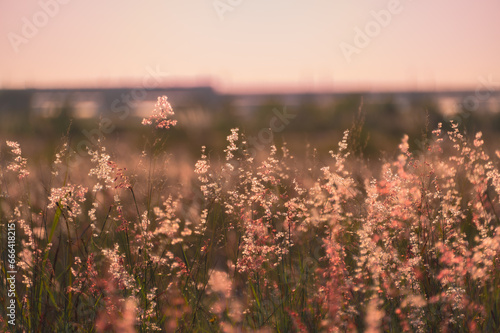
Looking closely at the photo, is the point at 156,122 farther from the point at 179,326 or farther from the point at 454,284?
the point at 454,284

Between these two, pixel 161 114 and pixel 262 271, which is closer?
pixel 161 114

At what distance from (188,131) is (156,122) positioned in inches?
568

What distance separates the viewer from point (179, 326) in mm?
2424

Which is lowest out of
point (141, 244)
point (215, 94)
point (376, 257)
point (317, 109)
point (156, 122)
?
point (376, 257)

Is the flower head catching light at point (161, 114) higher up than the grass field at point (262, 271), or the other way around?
the flower head catching light at point (161, 114)

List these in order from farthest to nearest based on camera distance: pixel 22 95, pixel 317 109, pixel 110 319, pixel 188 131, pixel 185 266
A: pixel 22 95, pixel 317 109, pixel 188 131, pixel 185 266, pixel 110 319

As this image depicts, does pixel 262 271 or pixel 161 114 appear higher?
pixel 161 114

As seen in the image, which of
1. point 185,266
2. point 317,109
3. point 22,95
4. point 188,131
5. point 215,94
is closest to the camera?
point 185,266

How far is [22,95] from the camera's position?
1847 inches

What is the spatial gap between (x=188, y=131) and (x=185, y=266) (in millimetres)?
14370

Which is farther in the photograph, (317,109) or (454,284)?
(317,109)

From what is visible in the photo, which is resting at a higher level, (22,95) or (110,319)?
(22,95)

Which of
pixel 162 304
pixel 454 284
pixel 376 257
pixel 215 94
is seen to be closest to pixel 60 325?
pixel 162 304

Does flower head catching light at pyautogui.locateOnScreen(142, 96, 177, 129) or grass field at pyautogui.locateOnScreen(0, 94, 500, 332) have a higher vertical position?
flower head catching light at pyautogui.locateOnScreen(142, 96, 177, 129)
